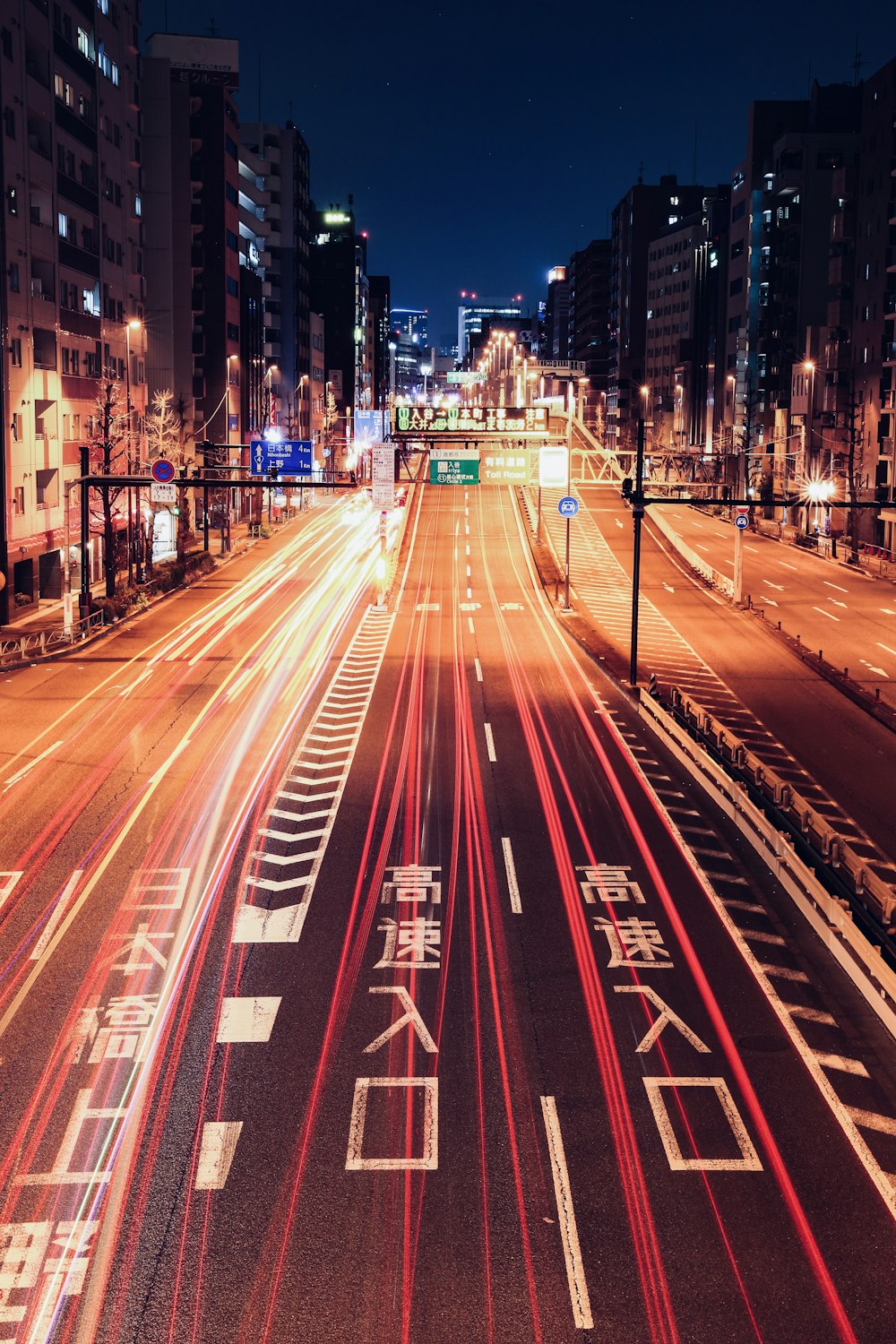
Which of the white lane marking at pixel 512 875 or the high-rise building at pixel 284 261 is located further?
the high-rise building at pixel 284 261

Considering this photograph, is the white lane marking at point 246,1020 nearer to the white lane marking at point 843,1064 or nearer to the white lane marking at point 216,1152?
the white lane marking at point 216,1152

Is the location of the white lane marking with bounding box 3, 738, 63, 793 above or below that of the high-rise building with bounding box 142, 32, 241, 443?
below

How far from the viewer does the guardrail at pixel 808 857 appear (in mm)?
18375

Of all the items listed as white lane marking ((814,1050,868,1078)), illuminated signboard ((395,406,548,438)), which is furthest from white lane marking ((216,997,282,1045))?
illuminated signboard ((395,406,548,438))

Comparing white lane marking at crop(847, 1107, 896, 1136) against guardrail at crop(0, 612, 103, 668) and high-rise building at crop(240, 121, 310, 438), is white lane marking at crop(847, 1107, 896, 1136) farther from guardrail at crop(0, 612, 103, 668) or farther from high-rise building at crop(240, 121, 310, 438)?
high-rise building at crop(240, 121, 310, 438)

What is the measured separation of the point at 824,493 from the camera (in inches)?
3152

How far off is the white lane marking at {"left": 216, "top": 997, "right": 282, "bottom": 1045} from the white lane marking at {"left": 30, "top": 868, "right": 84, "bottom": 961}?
11.3 ft

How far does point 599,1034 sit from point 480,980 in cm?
232

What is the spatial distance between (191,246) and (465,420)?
43991 millimetres

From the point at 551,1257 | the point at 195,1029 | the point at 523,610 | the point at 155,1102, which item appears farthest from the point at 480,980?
the point at 523,610

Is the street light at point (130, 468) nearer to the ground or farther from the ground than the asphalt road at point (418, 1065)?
farther from the ground

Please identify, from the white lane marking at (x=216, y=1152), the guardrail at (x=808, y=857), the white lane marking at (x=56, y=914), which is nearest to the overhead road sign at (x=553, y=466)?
the guardrail at (x=808, y=857)

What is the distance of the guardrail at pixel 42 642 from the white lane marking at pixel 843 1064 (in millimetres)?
34396

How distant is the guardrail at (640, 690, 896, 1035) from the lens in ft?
60.3
